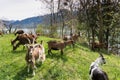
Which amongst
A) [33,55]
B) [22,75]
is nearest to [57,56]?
→ [33,55]

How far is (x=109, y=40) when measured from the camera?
5381 centimetres

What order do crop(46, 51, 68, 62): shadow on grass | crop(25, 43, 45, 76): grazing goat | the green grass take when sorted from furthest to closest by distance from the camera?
crop(46, 51, 68, 62): shadow on grass
the green grass
crop(25, 43, 45, 76): grazing goat

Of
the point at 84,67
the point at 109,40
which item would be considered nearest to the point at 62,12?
the point at 109,40

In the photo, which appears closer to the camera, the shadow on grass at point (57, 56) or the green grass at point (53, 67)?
the green grass at point (53, 67)

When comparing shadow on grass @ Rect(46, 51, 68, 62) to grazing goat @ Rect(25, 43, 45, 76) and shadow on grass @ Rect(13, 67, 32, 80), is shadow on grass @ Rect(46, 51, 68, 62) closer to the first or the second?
grazing goat @ Rect(25, 43, 45, 76)

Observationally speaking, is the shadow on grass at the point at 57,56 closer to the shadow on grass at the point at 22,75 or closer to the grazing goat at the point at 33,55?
the grazing goat at the point at 33,55

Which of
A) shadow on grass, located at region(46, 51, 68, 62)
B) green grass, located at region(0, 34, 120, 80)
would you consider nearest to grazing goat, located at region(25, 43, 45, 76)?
green grass, located at region(0, 34, 120, 80)

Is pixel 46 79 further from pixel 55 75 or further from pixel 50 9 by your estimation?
pixel 50 9

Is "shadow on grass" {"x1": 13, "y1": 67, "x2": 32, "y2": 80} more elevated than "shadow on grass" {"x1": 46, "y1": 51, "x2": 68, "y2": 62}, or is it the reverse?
"shadow on grass" {"x1": 46, "y1": 51, "x2": 68, "y2": 62}

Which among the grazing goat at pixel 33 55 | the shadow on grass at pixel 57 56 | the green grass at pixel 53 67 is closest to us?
the grazing goat at pixel 33 55

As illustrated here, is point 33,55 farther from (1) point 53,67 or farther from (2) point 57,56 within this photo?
(2) point 57,56

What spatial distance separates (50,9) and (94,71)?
48.4 m

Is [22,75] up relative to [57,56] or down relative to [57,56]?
down

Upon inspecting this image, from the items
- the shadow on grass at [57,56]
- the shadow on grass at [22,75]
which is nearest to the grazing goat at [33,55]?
the shadow on grass at [22,75]
